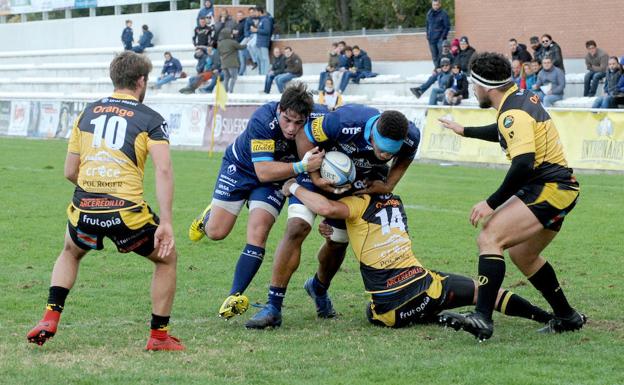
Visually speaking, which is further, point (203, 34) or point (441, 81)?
point (203, 34)

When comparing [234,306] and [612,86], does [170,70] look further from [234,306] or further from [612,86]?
[234,306]

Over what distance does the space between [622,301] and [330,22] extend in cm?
4005

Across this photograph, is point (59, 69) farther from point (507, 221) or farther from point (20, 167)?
point (507, 221)

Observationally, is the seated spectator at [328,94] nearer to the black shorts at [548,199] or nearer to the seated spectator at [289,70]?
the seated spectator at [289,70]

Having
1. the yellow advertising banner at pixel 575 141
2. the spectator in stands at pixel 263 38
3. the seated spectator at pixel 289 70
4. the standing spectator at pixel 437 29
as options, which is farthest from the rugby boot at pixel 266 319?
the spectator in stands at pixel 263 38

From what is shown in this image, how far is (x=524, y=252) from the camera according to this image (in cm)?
718

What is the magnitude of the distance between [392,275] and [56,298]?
2.36 m

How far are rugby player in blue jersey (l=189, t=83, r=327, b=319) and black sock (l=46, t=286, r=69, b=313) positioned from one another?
1.24 meters

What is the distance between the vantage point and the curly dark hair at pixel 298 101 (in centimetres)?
745

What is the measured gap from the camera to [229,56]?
103ft

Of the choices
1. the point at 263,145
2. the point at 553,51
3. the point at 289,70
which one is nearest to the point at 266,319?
the point at 263,145

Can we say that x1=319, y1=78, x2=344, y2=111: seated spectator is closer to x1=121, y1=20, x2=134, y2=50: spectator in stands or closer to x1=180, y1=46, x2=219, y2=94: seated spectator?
x1=180, y1=46, x2=219, y2=94: seated spectator

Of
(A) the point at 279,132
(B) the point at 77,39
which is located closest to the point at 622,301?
(A) the point at 279,132

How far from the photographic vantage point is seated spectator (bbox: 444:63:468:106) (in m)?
23.8
